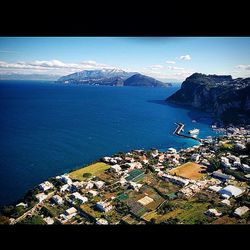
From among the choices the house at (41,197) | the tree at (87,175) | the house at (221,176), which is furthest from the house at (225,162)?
the house at (41,197)

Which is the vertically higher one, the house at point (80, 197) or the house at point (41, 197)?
the house at point (80, 197)

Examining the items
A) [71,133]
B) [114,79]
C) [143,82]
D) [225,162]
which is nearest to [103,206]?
[225,162]

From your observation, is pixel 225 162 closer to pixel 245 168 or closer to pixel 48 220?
pixel 245 168

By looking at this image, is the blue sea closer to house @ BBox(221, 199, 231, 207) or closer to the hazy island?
the hazy island

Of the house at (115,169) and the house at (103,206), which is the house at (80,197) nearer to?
the house at (103,206)
